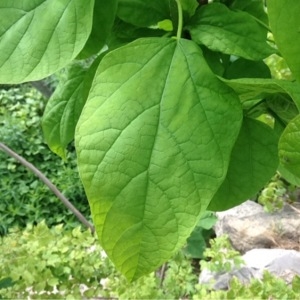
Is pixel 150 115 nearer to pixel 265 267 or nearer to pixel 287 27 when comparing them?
pixel 287 27

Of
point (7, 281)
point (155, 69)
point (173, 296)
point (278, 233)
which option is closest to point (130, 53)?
point (155, 69)

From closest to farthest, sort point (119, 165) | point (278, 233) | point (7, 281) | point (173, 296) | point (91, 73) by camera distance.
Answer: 1. point (119, 165)
2. point (91, 73)
3. point (7, 281)
4. point (173, 296)
5. point (278, 233)

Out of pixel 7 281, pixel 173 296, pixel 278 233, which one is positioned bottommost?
pixel 278 233

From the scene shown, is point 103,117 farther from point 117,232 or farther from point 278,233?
Answer: point 278,233

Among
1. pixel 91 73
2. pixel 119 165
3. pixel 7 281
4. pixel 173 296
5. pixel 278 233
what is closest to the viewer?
pixel 119 165

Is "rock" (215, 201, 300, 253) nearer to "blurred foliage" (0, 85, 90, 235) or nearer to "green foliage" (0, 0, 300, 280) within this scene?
"blurred foliage" (0, 85, 90, 235)

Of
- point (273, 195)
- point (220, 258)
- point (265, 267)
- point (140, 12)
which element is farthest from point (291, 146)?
point (273, 195)

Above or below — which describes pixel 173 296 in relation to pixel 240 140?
below
